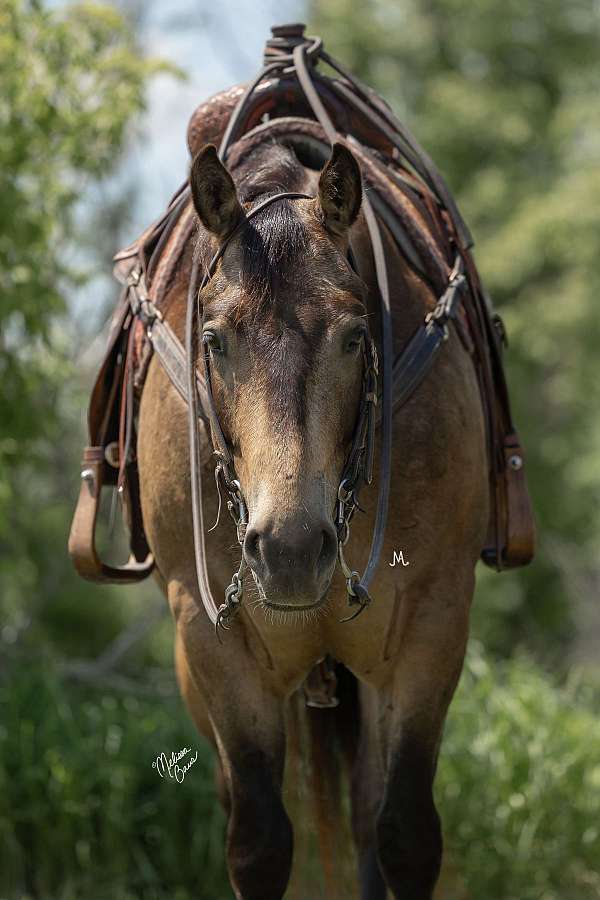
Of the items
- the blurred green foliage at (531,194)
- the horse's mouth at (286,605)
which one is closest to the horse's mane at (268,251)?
the horse's mouth at (286,605)

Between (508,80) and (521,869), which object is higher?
(508,80)

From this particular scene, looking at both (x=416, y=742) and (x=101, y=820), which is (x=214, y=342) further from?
(x=101, y=820)

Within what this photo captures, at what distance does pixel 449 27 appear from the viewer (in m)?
17.6

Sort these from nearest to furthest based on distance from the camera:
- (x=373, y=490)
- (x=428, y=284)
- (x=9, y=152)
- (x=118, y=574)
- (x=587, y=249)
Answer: (x=373, y=490) < (x=428, y=284) < (x=118, y=574) < (x=9, y=152) < (x=587, y=249)

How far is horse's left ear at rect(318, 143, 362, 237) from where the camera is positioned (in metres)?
2.80

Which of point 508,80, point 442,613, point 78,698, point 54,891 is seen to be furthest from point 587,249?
point 442,613

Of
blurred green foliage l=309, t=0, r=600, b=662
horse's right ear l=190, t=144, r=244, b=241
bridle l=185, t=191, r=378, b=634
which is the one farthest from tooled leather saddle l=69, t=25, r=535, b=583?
blurred green foliage l=309, t=0, r=600, b=662

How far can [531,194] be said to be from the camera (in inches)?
631

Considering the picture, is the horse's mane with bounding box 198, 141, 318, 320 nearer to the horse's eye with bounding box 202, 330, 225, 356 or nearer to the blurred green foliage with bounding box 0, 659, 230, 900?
the horse's eye with bounding box 202, 330, 225, 356

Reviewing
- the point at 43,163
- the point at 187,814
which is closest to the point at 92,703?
the point at 187,814

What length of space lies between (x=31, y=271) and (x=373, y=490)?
9.77 feet

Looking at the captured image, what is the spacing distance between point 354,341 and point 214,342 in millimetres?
292

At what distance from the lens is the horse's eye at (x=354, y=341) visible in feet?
8.93

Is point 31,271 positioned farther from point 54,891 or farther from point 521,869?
point 521,869
